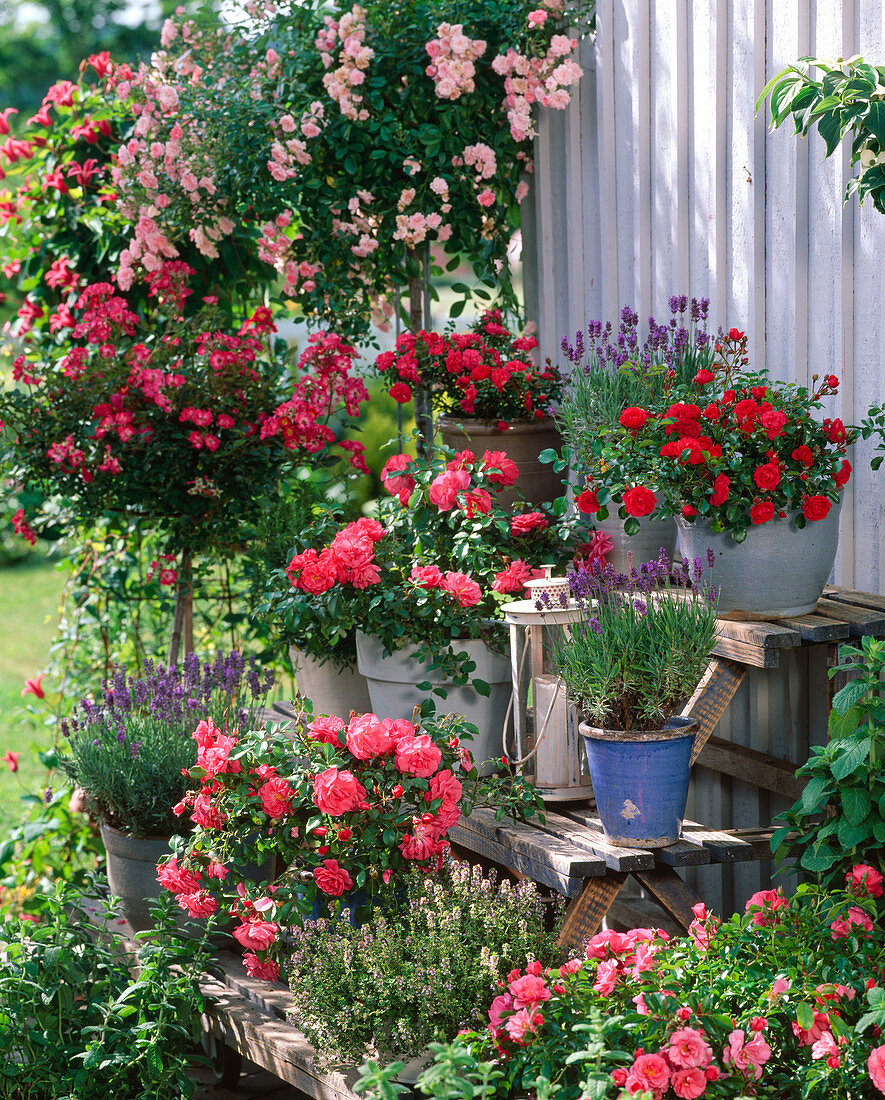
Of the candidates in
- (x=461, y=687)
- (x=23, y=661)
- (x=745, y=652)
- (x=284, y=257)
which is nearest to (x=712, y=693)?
(x=745, y=652)

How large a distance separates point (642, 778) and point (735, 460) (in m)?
0.59

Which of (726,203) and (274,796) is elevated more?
(726,203)

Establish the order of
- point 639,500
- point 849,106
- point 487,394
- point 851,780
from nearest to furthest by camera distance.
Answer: point 851,780
point 849,106
point 639,500
point 487,394

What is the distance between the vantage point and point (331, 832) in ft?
7.34

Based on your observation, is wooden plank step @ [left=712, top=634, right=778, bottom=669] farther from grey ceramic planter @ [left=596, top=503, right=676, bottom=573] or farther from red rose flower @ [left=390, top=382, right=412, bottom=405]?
red rose flower @ [left=390, top=382, right=412, bottom=405]

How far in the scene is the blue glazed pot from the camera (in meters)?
2.06

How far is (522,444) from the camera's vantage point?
9.96 feet

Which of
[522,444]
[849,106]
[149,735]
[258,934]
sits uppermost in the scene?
[849,106]

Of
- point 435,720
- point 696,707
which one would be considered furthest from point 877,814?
point 435,720

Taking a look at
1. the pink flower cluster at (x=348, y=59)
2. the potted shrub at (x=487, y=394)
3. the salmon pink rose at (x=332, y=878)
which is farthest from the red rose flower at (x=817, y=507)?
the pink flower cluster at (x=348, y=59)

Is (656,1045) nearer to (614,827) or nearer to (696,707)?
(614,827)

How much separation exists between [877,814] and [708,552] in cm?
54

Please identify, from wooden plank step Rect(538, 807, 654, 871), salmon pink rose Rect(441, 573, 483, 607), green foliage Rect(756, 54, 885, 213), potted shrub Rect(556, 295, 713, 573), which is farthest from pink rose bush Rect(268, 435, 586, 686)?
green foliage Rect(756, 54, 885, 213)

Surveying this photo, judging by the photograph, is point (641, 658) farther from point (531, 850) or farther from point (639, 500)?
point (531, 850)
